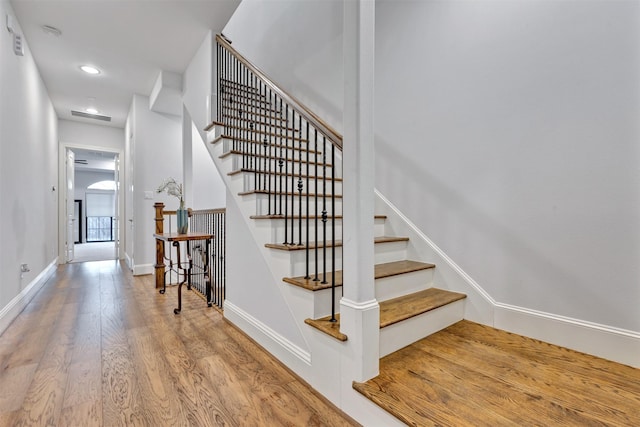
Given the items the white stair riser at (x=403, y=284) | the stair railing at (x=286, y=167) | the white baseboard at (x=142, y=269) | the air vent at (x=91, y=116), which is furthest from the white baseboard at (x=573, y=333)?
the air vent at (x=91, y=116)

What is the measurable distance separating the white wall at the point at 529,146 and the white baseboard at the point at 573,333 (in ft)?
0.14

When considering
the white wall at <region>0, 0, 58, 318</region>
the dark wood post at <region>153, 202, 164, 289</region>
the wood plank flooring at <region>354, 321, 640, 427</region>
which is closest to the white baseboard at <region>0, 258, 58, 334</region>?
the white wall at <region>0, 0, 58, 318</region>

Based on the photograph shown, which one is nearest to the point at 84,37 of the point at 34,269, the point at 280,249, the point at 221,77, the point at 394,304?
the point at 221,77

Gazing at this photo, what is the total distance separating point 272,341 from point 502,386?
1.27 m

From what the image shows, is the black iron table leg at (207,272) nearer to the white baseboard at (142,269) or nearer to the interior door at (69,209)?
the white baseboard at (142,269)

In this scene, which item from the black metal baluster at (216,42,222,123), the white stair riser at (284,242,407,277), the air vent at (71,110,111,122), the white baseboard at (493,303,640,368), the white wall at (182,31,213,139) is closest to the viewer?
the white baseboard at (493,303,640,368)

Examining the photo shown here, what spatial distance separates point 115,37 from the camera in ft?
9.98

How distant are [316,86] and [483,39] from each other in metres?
1.77

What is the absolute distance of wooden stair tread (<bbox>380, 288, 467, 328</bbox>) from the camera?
162 centimetres

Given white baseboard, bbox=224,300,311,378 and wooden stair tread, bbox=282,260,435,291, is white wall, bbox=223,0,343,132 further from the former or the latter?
white baseboard, bbox=224,300,311,378

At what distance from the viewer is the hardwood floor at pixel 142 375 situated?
4.57 feet

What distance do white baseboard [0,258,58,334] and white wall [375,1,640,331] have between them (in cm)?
329

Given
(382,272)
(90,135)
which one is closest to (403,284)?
(382,272)

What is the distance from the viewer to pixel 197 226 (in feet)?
13.2
